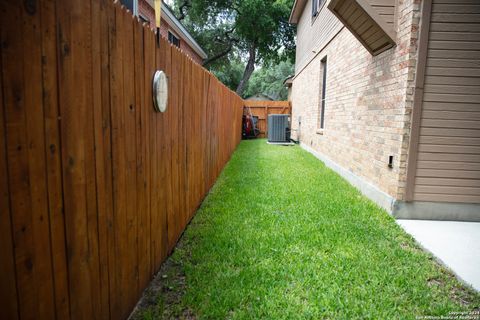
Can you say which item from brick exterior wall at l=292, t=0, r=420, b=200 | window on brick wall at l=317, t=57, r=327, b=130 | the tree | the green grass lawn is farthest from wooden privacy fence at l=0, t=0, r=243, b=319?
the tree

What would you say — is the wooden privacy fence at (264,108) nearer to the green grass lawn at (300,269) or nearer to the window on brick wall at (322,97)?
→ the window on brick wall at (322,97)

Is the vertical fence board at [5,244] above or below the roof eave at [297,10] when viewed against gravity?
below

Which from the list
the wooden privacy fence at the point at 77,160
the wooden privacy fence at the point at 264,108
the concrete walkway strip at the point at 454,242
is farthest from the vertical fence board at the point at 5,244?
the wooden privacy fence at the point at 264,108

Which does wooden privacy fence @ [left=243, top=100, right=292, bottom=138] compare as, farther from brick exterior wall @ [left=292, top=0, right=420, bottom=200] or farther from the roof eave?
brick exterior wall @ [left=292, top=0, right=420, bottom=200]

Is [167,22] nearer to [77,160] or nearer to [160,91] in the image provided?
[160,91]

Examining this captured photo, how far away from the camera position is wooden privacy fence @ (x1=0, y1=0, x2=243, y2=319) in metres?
1.00

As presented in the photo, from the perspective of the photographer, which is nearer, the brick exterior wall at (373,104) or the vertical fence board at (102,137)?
the vertical fence board at (102,137)

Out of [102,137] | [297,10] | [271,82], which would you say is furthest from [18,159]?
[271,82]

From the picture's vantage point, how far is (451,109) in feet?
12.1

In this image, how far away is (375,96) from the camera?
15.2 feet

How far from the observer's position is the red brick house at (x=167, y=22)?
7.90 metres

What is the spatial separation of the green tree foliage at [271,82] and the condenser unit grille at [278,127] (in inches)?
1514

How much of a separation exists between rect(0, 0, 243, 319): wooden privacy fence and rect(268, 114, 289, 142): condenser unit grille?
1054 centimetres

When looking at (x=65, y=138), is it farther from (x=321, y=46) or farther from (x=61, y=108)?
(x=321, y=46)
